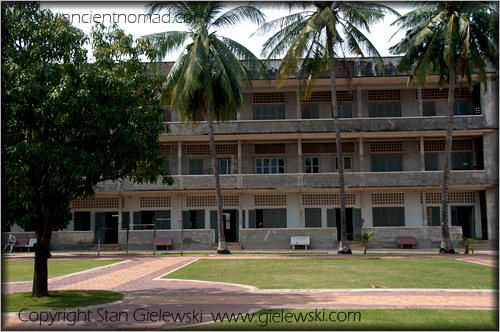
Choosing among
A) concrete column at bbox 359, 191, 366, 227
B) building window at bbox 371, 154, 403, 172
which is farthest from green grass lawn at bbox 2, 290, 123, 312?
building window at bbox 371, 154, 403, 172

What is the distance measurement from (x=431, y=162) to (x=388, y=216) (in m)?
5.07

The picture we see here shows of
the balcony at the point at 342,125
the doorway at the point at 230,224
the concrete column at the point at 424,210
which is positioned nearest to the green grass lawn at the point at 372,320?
the balcony at the point at 342,125

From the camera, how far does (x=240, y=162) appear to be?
31625 millimetres

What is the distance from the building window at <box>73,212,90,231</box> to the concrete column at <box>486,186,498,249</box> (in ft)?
88.7

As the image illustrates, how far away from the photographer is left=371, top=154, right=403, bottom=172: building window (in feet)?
105

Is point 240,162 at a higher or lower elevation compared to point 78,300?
higher

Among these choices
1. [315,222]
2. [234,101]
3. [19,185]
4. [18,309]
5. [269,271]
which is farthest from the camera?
[315,222]

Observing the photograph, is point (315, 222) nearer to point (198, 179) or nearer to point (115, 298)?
point (198, 179)

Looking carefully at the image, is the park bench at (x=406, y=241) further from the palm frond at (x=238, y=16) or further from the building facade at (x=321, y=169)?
the palm frond at (x=238, y=16)

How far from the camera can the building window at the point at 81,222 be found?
106ft

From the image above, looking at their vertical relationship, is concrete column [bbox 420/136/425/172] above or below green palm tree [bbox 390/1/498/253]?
below

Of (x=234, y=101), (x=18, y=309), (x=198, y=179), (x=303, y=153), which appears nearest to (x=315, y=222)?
(x=303, y=153)

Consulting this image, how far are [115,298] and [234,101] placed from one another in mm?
14189

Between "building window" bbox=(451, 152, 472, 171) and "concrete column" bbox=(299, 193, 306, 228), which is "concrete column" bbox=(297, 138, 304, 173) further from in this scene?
"building window" bbox=(451, 152, 472, 171)
